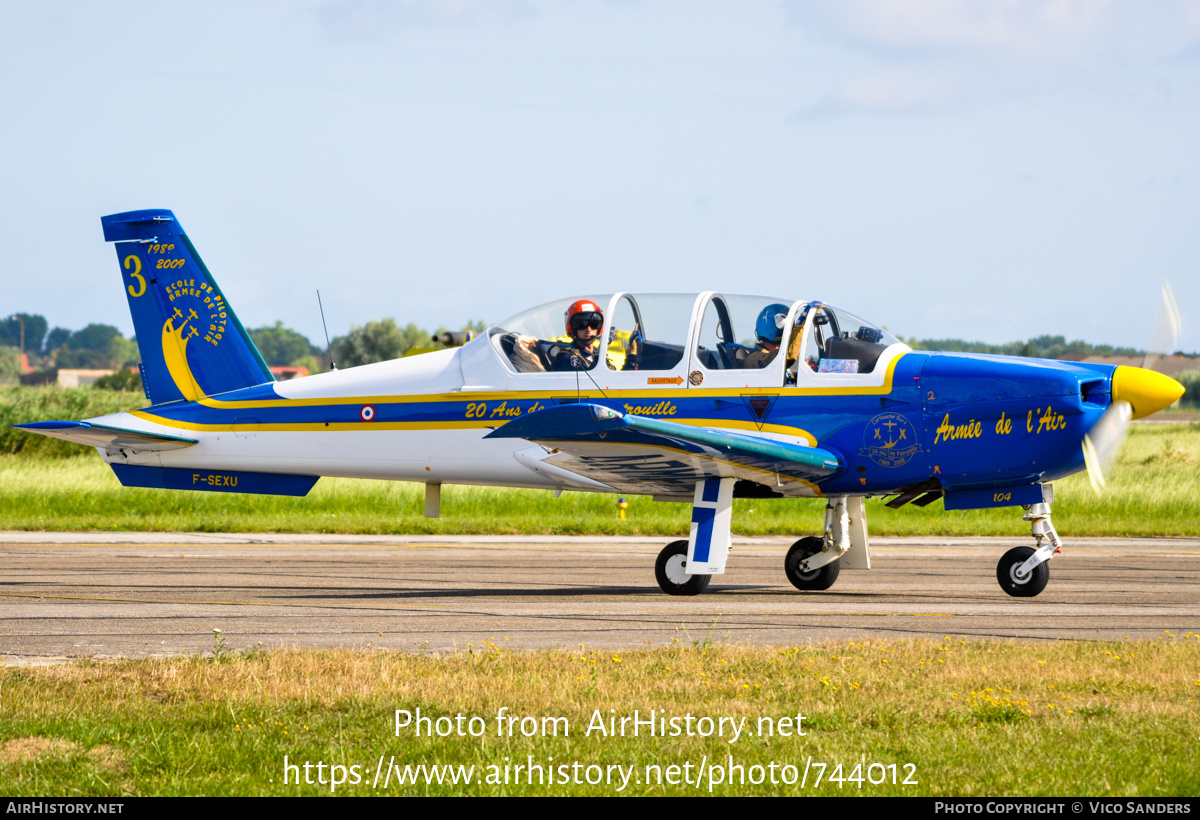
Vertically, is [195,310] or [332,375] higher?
[195,310]

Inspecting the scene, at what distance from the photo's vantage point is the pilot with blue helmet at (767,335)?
1169 cm

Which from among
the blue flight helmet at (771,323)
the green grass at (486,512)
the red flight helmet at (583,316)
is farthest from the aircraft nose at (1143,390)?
the green grass at (486,512)

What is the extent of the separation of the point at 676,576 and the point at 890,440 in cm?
239

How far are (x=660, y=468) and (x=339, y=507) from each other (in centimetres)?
1431

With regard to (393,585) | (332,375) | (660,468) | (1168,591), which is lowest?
(1168,591)

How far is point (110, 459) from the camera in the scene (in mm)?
13594

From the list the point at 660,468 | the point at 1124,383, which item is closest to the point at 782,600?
the point at 660,468

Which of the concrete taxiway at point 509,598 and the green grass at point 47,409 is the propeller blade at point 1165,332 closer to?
the concrete taxiway at point 509,598

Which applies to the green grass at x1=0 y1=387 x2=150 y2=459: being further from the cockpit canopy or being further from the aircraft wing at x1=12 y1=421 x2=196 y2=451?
the cockpit canopy

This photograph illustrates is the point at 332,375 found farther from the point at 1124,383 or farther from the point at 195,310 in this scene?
the point at 1124,383

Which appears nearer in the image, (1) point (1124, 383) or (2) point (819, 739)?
(2) point (819, 739)

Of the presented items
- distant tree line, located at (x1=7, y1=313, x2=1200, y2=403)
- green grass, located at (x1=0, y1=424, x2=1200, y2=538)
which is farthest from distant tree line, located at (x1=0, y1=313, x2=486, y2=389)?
green grass, located at (x1=0, y1=424, x2=1200, y2=538)

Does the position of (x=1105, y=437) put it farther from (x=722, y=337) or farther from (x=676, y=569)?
(x=676, y=569)

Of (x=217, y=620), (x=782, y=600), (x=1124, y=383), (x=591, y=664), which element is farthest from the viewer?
(x=782, y=600)
